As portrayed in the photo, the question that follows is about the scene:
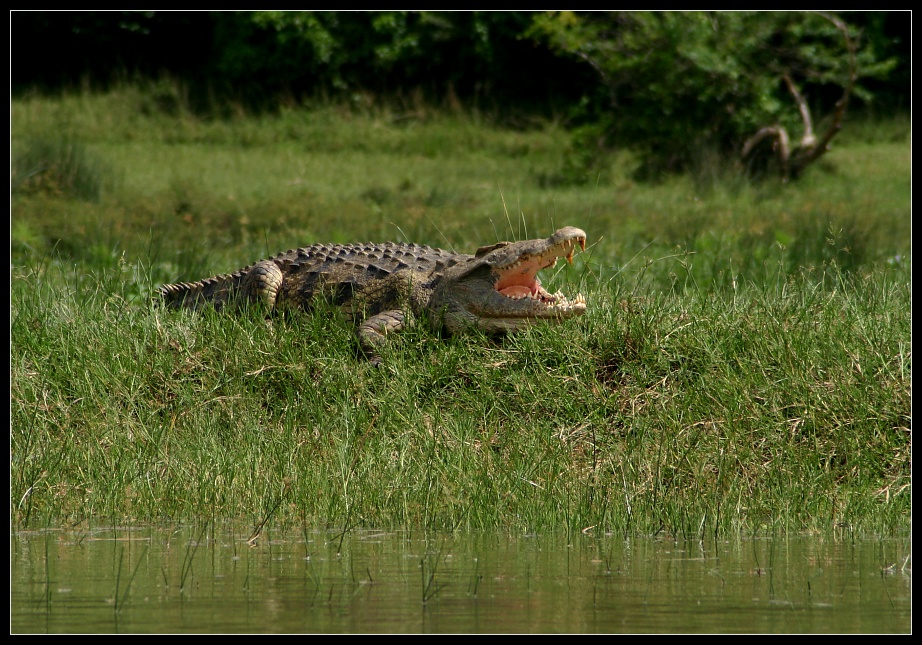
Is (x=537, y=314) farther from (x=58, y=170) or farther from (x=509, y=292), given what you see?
(x=58, y=170)

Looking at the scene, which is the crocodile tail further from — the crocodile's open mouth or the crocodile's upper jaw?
the crocodile's open mouth

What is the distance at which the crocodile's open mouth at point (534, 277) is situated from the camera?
624 centimetres

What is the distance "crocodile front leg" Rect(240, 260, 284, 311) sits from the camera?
7.13m

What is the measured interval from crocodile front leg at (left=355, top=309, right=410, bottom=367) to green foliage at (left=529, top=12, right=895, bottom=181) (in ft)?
33.5

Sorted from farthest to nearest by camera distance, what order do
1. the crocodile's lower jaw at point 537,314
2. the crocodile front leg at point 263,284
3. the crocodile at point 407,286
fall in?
the crocodile front leg at point 263,284, the crocodile at point 407,286, the crocodile's lower jaw at point 537,314

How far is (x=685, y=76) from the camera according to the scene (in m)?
17.6

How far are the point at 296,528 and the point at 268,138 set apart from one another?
15.8 m

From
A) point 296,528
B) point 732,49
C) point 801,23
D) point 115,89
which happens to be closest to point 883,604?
point 296,528

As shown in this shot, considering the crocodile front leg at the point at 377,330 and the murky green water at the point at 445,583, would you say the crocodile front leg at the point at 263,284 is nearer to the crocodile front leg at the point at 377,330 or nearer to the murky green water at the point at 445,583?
the crocodile front leg at the point at 377,330

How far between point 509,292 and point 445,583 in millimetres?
3279

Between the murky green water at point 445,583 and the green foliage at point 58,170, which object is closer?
the murky green water at point 445,583

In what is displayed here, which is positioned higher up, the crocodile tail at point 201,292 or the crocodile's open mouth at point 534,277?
the crocodile's open mouth at point 534,277

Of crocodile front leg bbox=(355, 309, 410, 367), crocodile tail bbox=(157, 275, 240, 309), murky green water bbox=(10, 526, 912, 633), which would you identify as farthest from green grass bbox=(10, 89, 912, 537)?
murky green water bbox=(10, 526, 912, 633)

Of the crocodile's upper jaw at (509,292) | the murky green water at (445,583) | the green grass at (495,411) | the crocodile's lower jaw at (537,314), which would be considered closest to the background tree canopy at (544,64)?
the green grass at (495,411)
